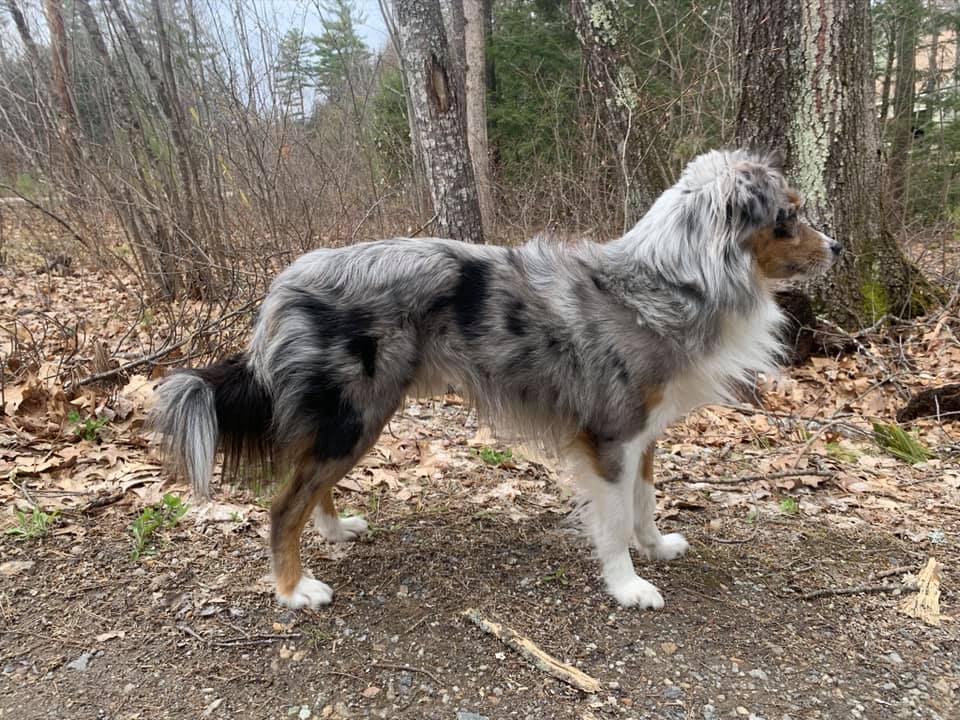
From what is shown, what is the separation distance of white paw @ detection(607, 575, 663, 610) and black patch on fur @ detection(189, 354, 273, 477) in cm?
170

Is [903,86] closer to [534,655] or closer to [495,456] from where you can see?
[495,456]

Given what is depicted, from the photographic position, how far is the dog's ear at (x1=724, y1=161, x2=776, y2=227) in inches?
119

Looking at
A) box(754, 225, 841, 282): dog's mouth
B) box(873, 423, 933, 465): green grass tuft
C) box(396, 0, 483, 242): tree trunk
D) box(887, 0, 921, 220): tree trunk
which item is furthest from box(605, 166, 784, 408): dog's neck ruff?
box(887, 0, 921, 220): tree trunk

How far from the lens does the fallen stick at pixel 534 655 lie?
2.66m

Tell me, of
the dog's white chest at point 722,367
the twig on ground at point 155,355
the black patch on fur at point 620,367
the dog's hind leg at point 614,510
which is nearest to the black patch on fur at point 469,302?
the black patch on fur at point 620,367

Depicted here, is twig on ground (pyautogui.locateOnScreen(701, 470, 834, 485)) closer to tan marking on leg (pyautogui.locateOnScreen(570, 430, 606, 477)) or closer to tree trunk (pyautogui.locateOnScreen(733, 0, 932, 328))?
tan marking on leg (pyautogui.locateOnScreen(570, 430, 606, 477))

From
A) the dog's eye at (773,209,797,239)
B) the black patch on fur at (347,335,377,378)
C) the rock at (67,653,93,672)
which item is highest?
the dog's eye at (773,209,797,239)

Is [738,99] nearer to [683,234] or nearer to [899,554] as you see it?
[683,234]

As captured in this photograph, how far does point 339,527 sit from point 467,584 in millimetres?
788

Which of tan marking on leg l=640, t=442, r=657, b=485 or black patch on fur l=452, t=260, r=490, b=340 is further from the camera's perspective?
tan marking on leg l=640, t=442, r=657, b=485

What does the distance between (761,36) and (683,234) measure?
349cm

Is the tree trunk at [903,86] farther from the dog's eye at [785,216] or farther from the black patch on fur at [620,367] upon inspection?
the black patch on fur at [620,367]

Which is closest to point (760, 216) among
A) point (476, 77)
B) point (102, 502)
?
point (102, 502)

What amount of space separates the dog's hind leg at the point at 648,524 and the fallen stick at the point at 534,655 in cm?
94
